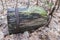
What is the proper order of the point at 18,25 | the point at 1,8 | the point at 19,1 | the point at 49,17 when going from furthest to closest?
the point at 19,1
the point at 1,8
the point at 49,17
the point at 18,25

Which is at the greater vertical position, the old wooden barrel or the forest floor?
the old wooden barrel

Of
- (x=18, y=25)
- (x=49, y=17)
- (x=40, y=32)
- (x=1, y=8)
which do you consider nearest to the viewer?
(x=18, y=25)

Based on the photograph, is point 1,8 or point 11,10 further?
point 1,8

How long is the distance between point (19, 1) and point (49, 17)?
5.14ft

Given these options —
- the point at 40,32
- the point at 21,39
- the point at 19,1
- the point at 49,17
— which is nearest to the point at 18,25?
the point at 21,39

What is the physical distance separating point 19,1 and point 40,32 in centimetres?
176

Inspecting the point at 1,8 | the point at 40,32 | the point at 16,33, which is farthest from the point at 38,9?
the point at 1,8

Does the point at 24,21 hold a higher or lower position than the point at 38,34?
higher

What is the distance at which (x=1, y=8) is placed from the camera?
12.6ft

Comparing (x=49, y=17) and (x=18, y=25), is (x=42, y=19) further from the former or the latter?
(x=18, y=25)

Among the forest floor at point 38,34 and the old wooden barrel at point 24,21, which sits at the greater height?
the old wooden barrel at point 24,21

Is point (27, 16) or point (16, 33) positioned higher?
point (27, 16)

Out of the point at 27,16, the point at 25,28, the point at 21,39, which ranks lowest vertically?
the point at 21,39

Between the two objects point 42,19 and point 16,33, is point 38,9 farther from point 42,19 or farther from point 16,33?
point 16,33
